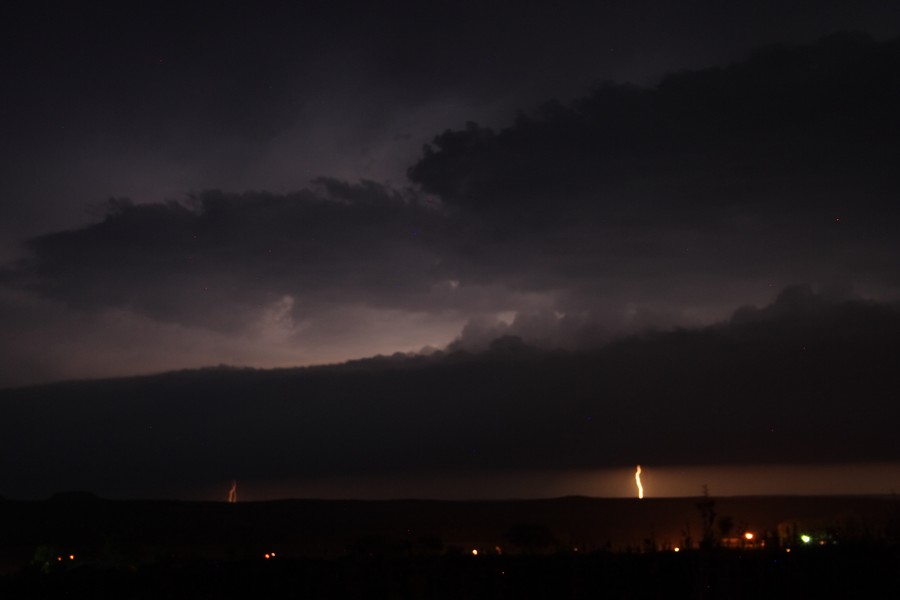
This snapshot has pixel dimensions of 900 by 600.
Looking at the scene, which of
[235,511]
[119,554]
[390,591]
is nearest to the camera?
[390,591]

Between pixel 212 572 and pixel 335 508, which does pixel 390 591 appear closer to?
pixel 212 572

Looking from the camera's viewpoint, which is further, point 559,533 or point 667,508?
point 667,508

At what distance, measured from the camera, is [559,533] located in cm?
7488

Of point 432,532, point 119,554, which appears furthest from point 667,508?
point 119,554

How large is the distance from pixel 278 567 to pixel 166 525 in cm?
7057

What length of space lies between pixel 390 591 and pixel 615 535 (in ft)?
202

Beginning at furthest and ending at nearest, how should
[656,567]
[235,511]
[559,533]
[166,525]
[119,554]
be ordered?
[235,511] → [166,525] → [559,533] → [119,554] → [656,567]

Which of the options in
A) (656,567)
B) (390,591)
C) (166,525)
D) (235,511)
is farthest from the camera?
(235,511)

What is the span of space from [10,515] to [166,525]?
19923 millimetres

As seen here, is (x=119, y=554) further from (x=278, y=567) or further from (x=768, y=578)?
(x=768, y=578)

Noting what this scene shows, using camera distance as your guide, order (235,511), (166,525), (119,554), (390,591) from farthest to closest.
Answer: (235,511)
(166,525)
(119,554)
(390,591)

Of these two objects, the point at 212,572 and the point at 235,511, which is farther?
the point at 235,511

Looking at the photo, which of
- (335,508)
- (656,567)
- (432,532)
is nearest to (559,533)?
(432,532)

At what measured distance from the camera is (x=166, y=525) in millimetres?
83875
